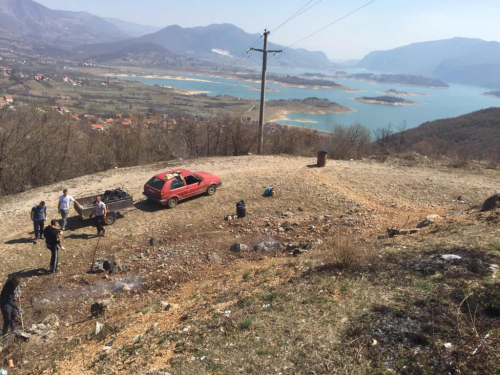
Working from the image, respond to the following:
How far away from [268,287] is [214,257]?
3763 mm

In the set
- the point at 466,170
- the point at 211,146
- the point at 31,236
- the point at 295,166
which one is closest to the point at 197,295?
the point at 31,236

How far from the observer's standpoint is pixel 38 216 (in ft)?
37.6

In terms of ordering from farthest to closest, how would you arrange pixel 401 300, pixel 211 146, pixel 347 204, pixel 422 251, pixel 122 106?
pixel 122 106 < pixel 211 146 < pixel 347 204 < pixel 422 251 < pixel 401 300

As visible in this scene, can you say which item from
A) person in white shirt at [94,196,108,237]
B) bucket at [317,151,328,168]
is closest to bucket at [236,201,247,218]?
person in white shirt at [94,196,108,237]

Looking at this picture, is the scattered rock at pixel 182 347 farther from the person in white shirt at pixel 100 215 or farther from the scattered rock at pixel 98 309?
the person in white shirt at pixel 100 215

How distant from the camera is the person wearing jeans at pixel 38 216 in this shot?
11.4 meters

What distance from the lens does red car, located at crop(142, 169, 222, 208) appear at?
567 inches

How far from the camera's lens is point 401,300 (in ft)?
20.2

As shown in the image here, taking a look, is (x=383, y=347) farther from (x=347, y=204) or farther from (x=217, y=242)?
(x=347, y=204)

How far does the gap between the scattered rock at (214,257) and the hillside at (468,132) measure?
35294 mm

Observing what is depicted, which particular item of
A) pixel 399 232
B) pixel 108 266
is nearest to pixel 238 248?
pixel 108 266

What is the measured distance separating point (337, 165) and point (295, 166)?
2.76 meters

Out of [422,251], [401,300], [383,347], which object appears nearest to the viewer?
[383,347]

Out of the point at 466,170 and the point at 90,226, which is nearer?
the point at 90,226
